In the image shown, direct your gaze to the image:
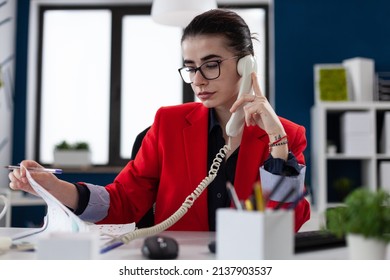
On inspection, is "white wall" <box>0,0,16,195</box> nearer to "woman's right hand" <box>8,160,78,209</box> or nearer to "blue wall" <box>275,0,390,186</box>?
"blue wall" <box>275,0,390,186</box>

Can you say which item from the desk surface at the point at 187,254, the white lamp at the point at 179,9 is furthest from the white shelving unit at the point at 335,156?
the desk surface at the point at 187,254

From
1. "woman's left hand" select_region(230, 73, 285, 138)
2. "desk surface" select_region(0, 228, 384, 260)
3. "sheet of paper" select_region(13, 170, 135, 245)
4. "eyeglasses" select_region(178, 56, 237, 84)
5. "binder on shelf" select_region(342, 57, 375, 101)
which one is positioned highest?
"binder on shelf" select_region(342, 57, 375, 101)

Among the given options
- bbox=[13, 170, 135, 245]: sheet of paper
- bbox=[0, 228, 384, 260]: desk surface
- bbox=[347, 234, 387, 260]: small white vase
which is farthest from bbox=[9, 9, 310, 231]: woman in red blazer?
bbox=[347, 234, 387, 260]: small white vase

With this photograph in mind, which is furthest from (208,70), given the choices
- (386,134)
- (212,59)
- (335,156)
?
(386,134)

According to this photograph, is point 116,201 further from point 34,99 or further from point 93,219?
point 34,99

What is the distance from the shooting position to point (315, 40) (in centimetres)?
364

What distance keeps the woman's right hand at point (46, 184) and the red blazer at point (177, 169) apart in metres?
0.16

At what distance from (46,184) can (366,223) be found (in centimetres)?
76

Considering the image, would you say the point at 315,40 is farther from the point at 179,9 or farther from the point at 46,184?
the point at 46,184

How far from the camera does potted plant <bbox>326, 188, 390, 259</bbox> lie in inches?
23.1

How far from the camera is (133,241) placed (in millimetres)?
936

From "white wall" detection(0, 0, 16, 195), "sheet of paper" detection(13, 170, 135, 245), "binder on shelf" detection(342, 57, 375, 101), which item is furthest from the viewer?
"white wall" detection(0, 0, 16, 195)

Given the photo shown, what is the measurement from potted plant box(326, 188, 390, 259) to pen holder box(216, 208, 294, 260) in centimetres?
7
